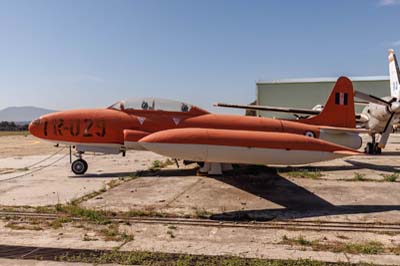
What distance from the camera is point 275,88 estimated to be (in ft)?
173

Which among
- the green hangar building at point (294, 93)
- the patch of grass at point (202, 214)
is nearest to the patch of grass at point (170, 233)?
the patch of grass at point (202, 214)

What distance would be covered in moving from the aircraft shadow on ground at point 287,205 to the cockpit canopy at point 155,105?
2.89 m

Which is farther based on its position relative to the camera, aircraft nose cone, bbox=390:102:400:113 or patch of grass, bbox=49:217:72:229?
aircraft nose cone, bbox=390:102:400:113

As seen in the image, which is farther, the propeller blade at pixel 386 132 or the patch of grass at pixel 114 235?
the propeller blade at pixel 386 132

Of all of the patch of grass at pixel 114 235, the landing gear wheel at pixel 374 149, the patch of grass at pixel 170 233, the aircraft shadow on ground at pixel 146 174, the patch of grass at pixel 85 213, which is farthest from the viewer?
the landing gear wheel at pixel 374 149

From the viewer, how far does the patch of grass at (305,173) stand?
1169 centimetres

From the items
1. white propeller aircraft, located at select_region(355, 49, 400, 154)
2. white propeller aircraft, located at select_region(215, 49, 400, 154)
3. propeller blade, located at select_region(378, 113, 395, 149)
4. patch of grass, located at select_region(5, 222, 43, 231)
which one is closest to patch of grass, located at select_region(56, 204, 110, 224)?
patch of grass, located at select_region(5, 222, 43, 231)

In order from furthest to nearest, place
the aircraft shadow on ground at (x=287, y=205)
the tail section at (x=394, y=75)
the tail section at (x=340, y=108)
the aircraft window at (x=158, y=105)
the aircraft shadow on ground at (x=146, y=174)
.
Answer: the tail section at (x=394, y=75)
the tail section at (x=340, y=108)
the aircraft shadow on ground at (x=146, y=174)
the aircraft window at (x=158, y=105)
the aircraft shadow on ground at (x=287, y=205)

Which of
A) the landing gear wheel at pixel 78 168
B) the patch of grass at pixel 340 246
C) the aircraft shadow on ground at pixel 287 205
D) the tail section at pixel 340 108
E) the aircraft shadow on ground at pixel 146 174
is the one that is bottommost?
the aircraft shadow on ground at pixel 287 205

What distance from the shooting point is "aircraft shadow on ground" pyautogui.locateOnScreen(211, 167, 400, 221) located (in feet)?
22.4

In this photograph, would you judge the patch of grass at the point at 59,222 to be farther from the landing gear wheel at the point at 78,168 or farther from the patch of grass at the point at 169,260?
the landing gear wheel at the point at 78,168

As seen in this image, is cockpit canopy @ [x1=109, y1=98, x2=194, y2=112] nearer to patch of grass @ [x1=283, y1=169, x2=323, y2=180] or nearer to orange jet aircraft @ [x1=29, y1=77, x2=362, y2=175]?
orange jet aircraft @ [x1=29, y1=77, x2=362, y2=175]

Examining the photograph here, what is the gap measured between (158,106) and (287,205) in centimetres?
585

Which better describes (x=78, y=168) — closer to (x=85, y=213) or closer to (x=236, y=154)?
(x=85, y=213)
